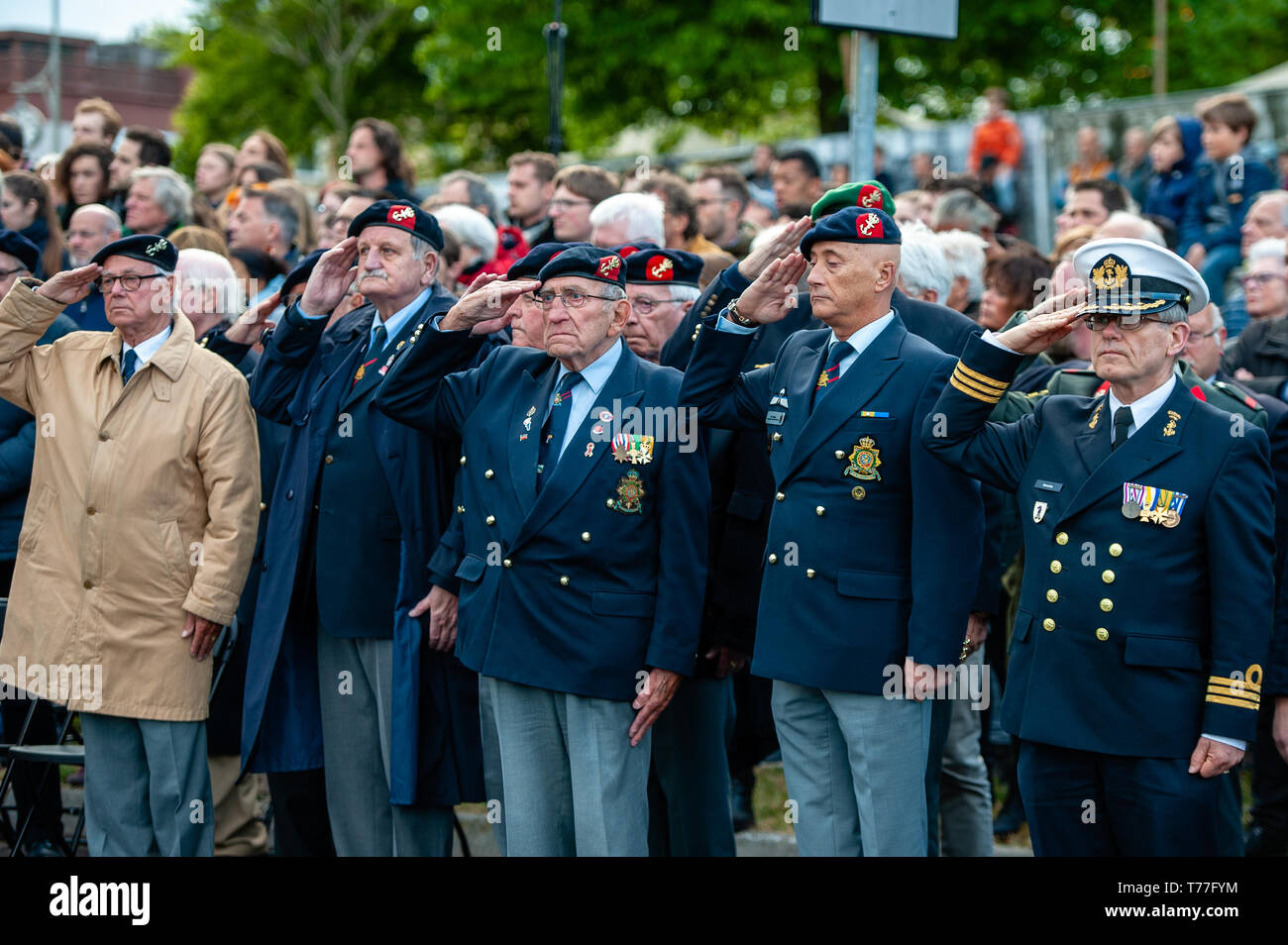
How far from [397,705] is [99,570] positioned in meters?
1.14

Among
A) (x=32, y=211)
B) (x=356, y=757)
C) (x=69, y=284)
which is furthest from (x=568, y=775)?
(x=32, y=211)

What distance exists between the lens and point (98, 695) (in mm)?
5207

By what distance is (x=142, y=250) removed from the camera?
5395mm

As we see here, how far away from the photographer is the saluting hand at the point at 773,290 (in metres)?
4.60

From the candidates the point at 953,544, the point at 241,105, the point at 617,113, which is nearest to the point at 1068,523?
the point at 953,544

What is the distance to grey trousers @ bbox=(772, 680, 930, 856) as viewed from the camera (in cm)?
434

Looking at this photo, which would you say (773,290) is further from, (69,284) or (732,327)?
(69,284)

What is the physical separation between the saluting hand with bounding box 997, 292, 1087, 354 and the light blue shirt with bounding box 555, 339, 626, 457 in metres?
1.29

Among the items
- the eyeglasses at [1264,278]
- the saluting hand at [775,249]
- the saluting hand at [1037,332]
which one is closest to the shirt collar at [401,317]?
the saluting hand at [775,249]

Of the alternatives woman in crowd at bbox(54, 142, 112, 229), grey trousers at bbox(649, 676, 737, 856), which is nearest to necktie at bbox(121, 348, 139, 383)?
grey trousers at bbox(649, 676, 737, 856)

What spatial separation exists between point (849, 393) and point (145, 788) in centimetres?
285

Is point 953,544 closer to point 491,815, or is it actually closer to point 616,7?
point 491,815

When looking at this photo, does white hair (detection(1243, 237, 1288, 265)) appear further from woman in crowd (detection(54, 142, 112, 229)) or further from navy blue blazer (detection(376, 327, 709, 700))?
woman in crowd (detection(54, 142, 112, 229))

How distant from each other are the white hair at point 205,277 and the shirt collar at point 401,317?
3.35 feet
